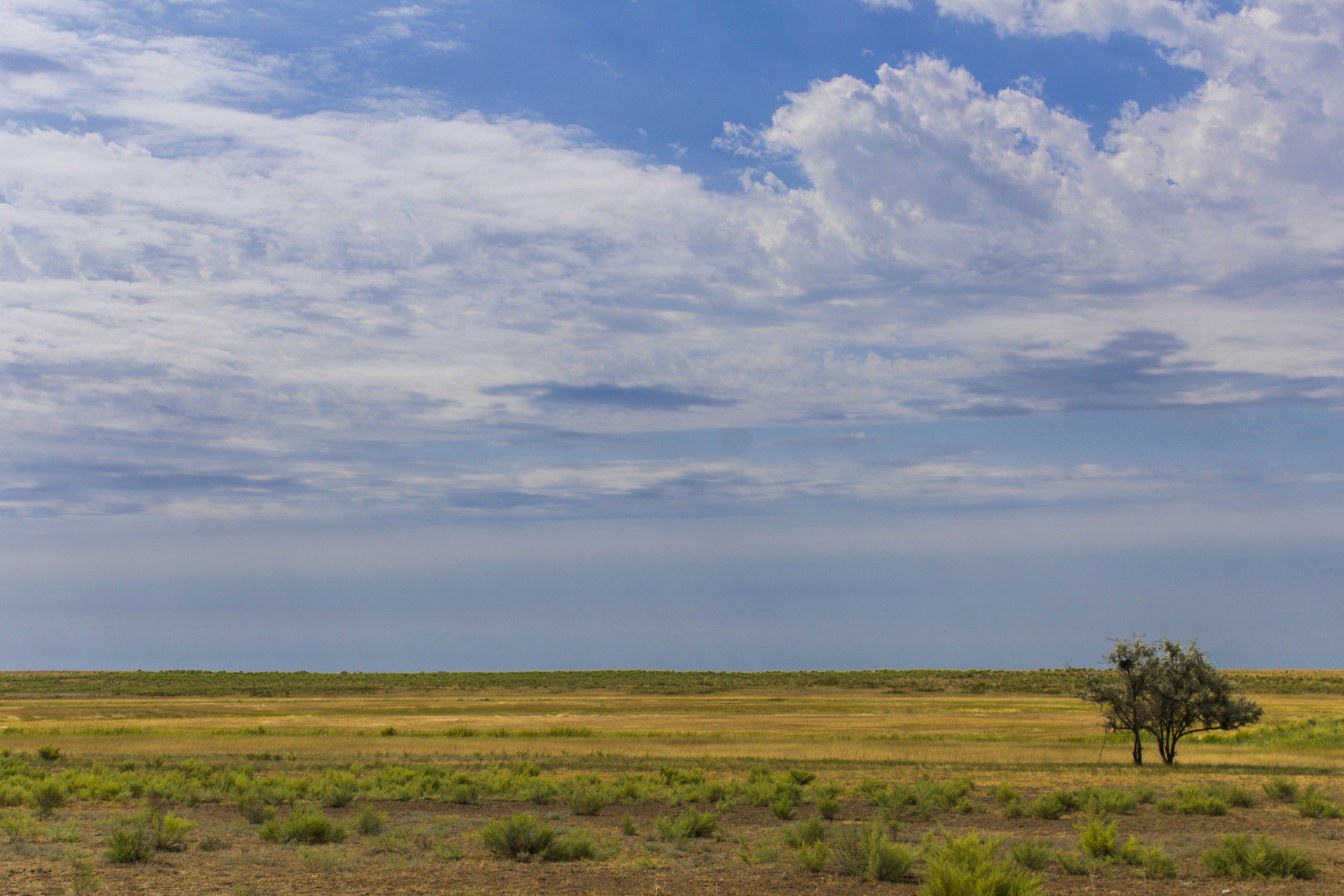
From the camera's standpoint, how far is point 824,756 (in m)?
37.5

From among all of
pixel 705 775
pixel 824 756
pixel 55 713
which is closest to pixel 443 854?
pixel 705 775

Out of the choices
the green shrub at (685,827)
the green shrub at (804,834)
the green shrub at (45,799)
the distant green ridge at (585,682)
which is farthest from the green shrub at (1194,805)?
the distant green ridge at (585,682)

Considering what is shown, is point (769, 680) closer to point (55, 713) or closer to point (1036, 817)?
point (55, 713)

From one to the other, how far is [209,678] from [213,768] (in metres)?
117

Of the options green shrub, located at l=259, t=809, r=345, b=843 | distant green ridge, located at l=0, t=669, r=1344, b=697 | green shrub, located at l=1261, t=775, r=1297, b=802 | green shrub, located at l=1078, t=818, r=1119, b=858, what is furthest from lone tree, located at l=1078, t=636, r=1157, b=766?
distant green ridge, located at l=0, t=669, r=1344, b=697

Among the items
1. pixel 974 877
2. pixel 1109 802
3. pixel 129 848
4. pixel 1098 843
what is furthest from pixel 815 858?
pixel 1109 802

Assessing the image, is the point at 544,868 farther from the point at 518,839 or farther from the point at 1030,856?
the point at 1030,856

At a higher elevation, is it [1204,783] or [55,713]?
[1204,783]

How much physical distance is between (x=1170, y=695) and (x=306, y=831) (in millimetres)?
29201

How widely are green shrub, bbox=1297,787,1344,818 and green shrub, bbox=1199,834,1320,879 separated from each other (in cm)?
715

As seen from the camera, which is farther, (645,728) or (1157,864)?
(645,728)

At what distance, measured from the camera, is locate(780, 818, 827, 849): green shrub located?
626 inches

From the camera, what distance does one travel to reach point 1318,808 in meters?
20.0

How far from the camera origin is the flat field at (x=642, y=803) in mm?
13484
